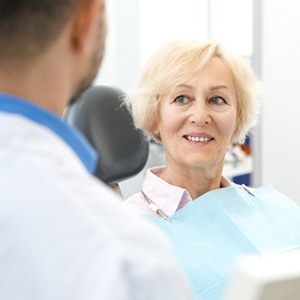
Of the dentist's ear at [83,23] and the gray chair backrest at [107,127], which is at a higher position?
the dentist's ear at [83,23]

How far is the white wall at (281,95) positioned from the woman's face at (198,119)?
47.5 inches

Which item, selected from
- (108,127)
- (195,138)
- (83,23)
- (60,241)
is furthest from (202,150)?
(60,241)

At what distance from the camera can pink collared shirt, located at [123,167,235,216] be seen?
70.3 inches

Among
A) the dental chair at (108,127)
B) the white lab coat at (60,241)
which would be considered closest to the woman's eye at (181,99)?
the dental chair at (108,127)

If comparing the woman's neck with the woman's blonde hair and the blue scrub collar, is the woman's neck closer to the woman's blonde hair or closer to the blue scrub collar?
the woman's blonde hair

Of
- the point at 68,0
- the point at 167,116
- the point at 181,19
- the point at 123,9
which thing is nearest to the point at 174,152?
the point at 167,116

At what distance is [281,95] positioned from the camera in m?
3.06

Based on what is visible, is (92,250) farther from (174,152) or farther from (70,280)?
(174,152)

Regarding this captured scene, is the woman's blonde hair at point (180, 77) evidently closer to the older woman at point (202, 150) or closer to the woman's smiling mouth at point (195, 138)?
the older woman at point (202, 150)

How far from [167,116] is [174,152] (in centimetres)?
10

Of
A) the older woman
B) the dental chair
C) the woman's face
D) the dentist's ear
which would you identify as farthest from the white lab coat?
the dental chair

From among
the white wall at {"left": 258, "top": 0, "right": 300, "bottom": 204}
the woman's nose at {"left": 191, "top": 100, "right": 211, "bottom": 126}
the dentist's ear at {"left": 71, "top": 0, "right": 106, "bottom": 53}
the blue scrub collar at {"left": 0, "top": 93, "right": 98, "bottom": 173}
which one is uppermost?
the dentist's ear at {"left": 71, "top": 0, "right": 106, "bottom": 53}

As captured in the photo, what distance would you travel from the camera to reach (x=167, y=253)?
575 mm

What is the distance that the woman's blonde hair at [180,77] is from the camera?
1.82m
